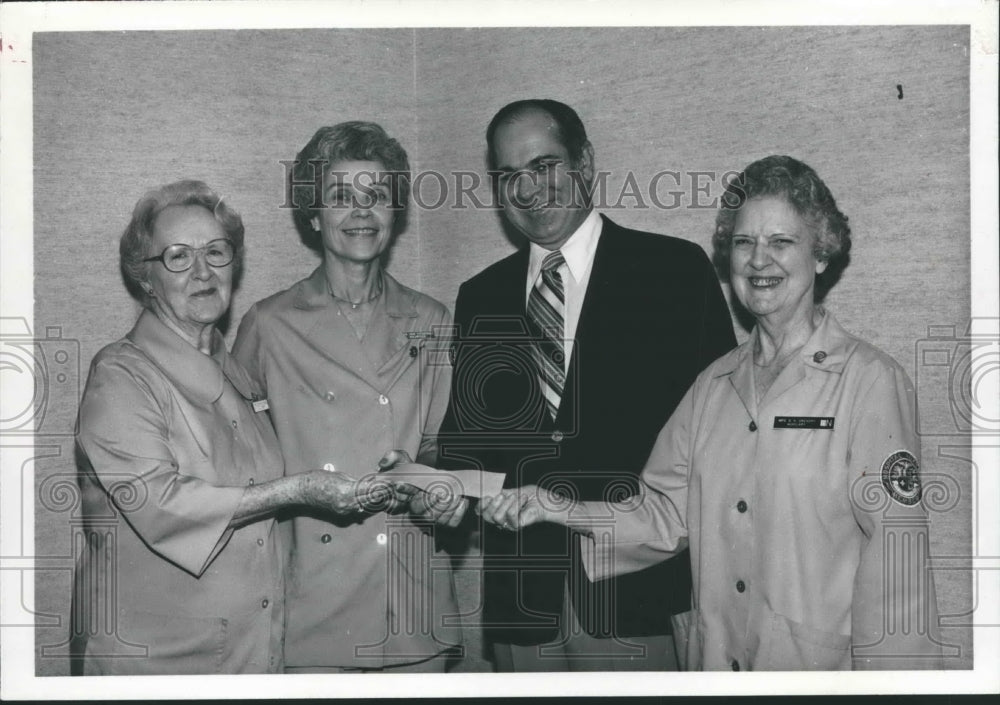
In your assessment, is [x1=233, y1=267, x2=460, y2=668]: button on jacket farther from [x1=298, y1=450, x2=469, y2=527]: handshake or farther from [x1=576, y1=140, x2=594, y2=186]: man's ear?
[x1=576, y1=140, x2=594, y2=186]: man's ear

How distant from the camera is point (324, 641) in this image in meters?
3.00

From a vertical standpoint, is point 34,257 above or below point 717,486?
above

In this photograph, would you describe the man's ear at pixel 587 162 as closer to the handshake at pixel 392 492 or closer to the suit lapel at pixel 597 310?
the suit lapel at pixel 597 310

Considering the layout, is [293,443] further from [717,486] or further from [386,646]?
[717,486]

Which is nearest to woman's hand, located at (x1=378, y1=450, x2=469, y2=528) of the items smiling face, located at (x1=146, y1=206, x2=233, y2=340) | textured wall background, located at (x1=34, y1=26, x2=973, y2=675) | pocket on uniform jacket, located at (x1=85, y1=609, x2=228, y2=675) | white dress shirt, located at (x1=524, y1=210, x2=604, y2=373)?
textured wall background, located at (x1=34, y1=26, x2=973, y2=675)

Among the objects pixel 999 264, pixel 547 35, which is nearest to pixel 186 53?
pixel 547 35

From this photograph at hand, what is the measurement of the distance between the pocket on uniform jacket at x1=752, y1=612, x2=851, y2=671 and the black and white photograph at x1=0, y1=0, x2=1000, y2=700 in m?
0.02

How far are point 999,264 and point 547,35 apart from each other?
56.8 inches

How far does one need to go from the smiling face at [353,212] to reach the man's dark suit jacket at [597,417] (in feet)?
1.29

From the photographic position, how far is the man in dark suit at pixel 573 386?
3002mm

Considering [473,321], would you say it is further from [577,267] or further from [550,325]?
[577,267]

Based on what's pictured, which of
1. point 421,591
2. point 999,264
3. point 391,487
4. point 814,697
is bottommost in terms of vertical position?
point 814,697

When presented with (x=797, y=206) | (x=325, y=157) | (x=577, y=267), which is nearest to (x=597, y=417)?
(x=577, y=267)

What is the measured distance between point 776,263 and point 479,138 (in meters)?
0.91
